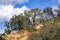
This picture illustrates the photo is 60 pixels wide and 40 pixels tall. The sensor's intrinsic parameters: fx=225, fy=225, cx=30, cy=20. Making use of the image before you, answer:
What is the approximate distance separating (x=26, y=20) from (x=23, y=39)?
30.6ft

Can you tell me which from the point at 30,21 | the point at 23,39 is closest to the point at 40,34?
the point at 23,39

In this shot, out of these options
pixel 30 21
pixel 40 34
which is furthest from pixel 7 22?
pixel 40 34

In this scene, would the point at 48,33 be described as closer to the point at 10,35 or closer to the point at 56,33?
the point at 56,33

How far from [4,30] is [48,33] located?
41374 mm

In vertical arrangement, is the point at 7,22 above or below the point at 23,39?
above

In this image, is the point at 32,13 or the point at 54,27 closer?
the point at 54,27

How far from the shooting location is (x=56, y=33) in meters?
55.2

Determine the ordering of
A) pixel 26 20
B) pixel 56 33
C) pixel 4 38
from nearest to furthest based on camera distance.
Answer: pixel 56 33
pixel 4 38
pixel 26 20

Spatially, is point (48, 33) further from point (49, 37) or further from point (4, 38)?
point (4, 38)

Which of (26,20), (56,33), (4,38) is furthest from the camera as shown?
(26,20)

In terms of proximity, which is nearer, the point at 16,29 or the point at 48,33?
the point at 48,33

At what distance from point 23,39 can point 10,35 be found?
20.0ft

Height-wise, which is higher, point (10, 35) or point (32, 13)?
point (32, 13)

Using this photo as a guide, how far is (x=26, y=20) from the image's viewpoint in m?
93.1
